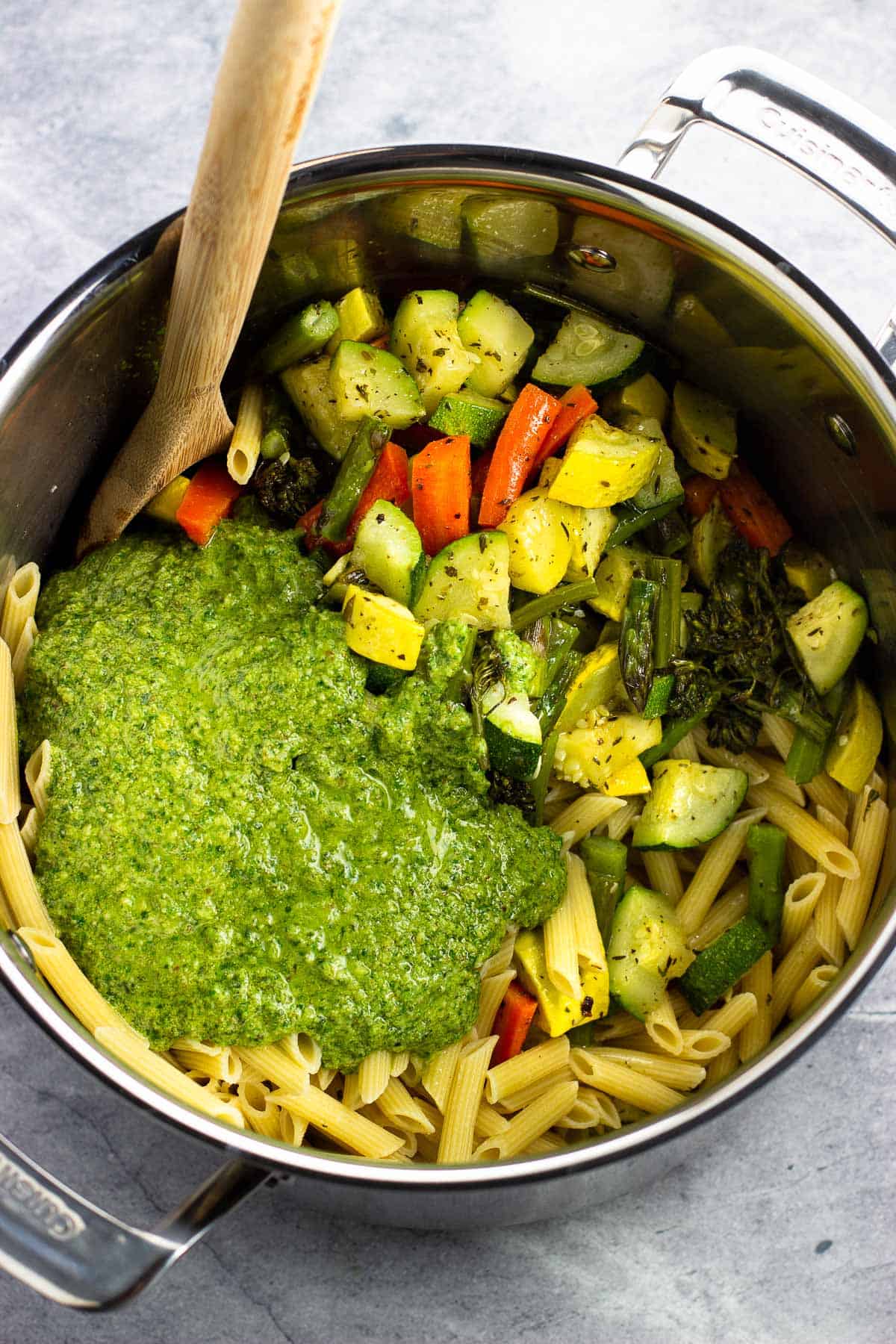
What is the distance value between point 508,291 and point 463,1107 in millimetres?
1730

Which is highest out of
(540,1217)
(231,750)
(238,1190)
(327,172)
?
(327,172)

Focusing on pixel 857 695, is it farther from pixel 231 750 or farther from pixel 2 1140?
pixel 2 1140

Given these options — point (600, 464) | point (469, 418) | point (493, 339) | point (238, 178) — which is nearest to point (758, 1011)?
point (600, 464)

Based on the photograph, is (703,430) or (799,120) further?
(703,430)

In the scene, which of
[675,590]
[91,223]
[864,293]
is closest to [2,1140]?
[675,590]

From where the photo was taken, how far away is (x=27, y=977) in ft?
6.82

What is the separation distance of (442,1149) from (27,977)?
86cm

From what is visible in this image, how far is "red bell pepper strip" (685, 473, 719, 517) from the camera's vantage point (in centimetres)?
280

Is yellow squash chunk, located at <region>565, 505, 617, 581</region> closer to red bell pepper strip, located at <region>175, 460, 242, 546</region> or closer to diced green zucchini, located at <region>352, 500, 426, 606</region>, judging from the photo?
diced green zucchini, located at <region>352, 500, 426, 606</region>

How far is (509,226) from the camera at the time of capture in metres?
2.52

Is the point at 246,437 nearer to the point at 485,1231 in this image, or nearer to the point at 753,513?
the point at 753,513

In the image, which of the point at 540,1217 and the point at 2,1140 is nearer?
the point at 2,1140

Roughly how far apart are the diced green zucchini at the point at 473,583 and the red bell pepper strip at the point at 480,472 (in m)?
0.20

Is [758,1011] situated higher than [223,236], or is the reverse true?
[223,236]
